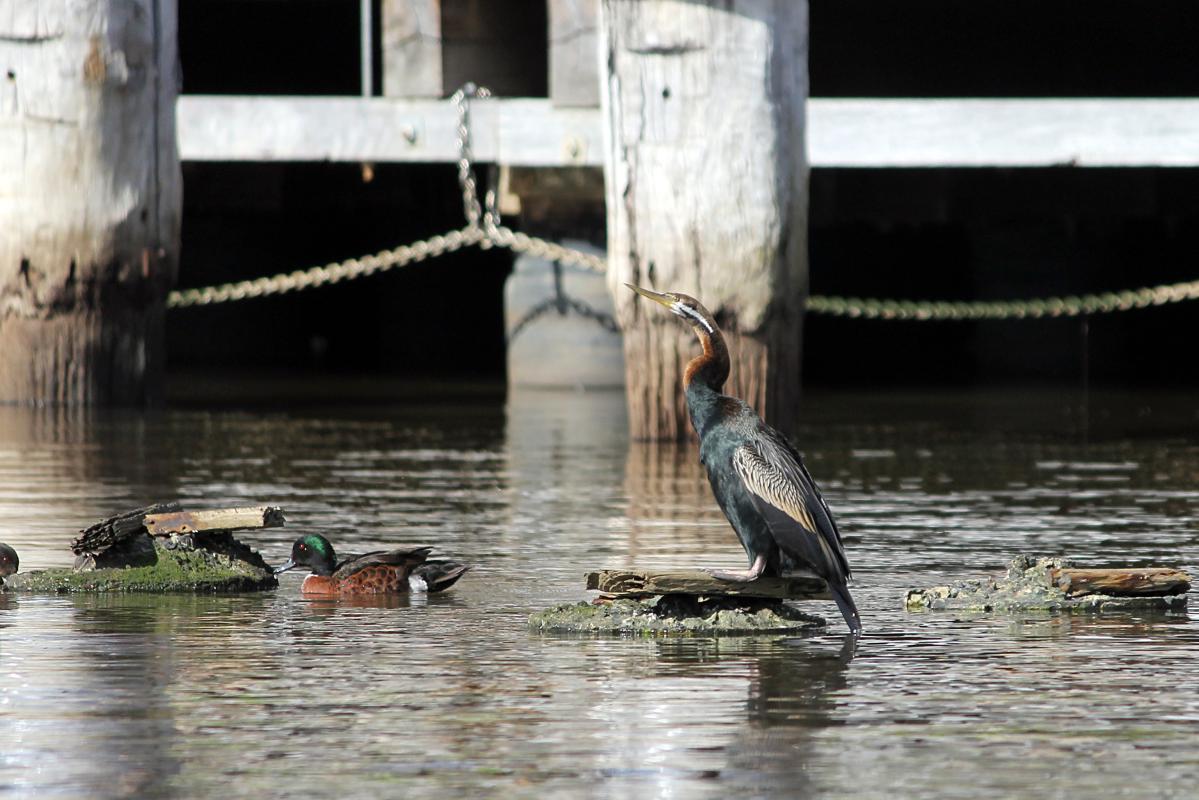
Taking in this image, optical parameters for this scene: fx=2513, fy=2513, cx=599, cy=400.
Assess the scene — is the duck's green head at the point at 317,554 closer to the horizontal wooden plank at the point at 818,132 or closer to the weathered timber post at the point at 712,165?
the weathered timber post at the point at 712,165

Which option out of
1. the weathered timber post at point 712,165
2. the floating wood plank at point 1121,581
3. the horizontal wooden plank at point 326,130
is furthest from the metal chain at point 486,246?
the floating wood plank at point 1121,581

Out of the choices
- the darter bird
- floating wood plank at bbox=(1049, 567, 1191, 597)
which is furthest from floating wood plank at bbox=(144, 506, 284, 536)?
floating wood plank at bbox=(1049, 567, 1191, 597)

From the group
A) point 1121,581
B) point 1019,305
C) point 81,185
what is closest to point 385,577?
point 1121,581

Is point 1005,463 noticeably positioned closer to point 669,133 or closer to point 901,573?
point 669,133

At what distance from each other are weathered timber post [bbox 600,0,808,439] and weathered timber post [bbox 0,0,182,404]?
3474 millimetres

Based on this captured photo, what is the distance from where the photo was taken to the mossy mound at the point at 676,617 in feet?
24.4

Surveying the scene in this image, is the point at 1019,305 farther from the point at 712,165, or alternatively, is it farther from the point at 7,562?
the point at 7,562

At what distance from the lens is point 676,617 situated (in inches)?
296

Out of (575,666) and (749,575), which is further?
(749,575)

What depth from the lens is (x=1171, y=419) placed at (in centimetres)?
1770

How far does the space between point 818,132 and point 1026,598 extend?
10361 mm

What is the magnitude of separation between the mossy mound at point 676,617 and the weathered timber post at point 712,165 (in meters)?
6.14

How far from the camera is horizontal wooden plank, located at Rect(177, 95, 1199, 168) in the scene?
17.7 m

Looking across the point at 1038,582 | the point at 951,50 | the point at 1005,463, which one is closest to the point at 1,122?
the point at 1005,463
